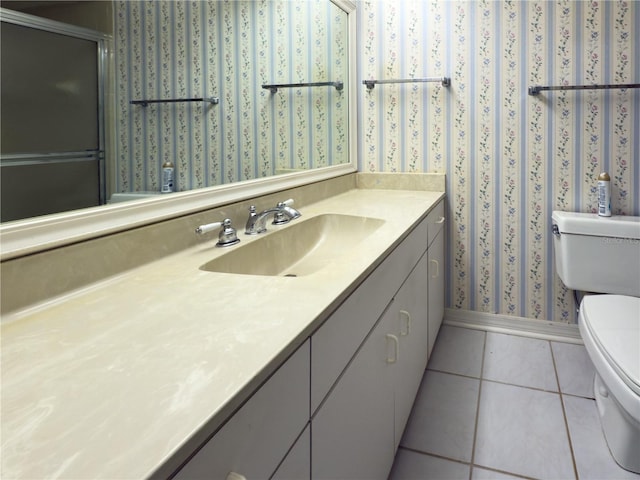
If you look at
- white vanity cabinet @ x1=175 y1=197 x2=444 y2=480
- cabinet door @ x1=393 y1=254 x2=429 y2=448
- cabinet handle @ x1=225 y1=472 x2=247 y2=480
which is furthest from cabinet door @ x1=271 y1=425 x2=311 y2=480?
cabinet door @ x1=393 y1=254 x2=429 y2=448

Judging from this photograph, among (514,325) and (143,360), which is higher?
(143,360)

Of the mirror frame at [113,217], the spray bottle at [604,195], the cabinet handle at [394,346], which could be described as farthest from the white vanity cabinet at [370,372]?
the spray bottle at [604,195]

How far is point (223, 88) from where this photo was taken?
1420mm

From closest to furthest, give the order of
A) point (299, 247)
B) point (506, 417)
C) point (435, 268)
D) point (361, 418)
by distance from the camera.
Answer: point (361, 418), point (299, 247), point (506, 417), point (435, 268)

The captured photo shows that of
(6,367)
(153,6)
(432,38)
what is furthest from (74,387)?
(432,38)

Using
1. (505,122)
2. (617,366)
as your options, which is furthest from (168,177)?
(505,122)

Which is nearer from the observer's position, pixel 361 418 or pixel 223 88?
pixel 361 418

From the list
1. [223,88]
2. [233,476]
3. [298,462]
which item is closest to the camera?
[233,476]

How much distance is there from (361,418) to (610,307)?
3.88 feet

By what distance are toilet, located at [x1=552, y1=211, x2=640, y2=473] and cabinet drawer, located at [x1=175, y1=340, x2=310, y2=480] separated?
1.04 metres

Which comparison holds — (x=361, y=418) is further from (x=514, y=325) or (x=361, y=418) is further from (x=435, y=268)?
(x=514, y=325)

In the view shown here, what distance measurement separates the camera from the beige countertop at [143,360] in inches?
17.1

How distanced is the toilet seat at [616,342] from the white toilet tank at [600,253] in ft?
0.92

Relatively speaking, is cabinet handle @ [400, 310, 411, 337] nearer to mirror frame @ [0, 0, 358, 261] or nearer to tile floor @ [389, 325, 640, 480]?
tile floor @ [389, 325, 640, 480]
